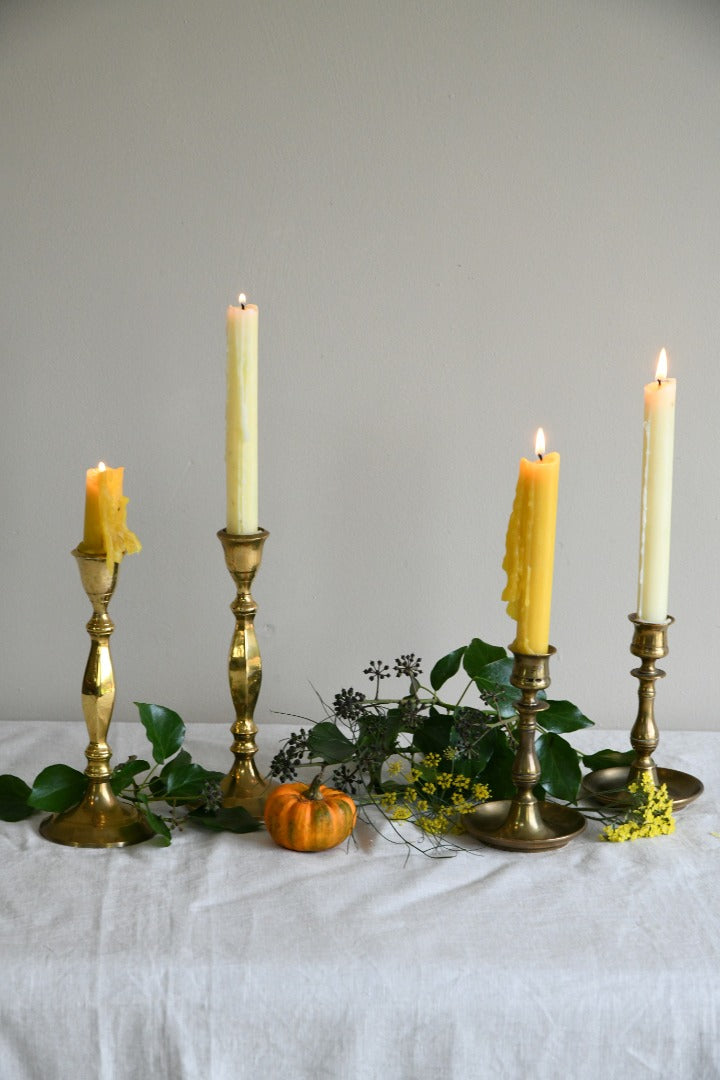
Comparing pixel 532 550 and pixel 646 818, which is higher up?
pixel 532 550

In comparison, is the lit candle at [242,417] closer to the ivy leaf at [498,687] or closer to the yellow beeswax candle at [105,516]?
the yellow beeswax candle at [105,516]

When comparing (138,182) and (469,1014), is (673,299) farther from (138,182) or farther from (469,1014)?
(469,1014)

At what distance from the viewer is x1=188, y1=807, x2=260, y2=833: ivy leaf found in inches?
31.4

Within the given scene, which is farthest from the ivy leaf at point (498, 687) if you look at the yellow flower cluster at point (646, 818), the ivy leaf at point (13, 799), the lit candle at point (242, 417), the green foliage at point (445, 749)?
the ivy leaf at point (13, 799)

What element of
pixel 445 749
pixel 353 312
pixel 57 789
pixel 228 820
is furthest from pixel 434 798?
pixel 353 312

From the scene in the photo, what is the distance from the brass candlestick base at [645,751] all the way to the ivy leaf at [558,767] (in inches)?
1.8

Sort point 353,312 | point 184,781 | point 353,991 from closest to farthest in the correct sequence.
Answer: point 353,991 < point 184,781 < point 353,312

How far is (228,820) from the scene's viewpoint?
0.81 m

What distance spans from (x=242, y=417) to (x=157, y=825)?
1.02 feet

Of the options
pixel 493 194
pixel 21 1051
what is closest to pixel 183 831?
pixel 21 1051

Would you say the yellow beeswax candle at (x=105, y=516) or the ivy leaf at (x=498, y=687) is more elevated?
the yellow beeswax candle at (x=105, y=516)

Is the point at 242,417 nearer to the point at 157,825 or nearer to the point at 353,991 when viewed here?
the point at 157,825

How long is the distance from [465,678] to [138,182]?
1.99 feet

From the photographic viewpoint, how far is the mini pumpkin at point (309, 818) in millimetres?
764
